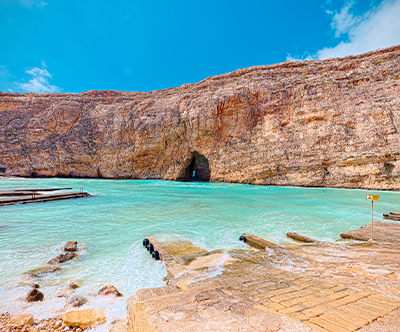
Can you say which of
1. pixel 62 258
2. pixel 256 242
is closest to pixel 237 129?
pixel 256 242

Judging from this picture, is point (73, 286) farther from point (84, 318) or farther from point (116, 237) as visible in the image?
point (116, 237)

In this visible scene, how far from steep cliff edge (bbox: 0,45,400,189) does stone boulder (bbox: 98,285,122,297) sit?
105ft

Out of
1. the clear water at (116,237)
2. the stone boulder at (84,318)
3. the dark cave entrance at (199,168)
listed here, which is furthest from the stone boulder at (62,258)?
the dark cave entrance at (199,168)

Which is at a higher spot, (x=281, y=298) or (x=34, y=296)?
(x=281, y=298)

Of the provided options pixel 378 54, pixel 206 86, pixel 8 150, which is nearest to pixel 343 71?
pixel 378 54

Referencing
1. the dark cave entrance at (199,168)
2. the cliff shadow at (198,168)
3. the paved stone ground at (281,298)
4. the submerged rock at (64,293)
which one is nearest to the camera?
the paved stone ground at (281,298)

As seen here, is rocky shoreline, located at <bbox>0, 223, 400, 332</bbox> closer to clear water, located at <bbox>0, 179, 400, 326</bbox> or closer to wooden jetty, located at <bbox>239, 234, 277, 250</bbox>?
clear water, located at <bbox>0, 179, 400, 326</bbox>

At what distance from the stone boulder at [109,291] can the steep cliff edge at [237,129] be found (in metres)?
32.1

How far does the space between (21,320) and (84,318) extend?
2.87 ft

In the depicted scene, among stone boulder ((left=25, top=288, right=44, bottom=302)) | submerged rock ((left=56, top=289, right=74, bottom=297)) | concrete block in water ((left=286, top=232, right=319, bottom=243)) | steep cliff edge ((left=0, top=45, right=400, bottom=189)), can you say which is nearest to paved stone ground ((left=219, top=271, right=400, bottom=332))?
submerged rock ((left=56, top=289, right=74, bottom=297))

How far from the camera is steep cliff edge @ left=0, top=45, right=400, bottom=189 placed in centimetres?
2920

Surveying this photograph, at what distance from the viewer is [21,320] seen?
118 inches

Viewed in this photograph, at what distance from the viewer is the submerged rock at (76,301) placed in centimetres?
354

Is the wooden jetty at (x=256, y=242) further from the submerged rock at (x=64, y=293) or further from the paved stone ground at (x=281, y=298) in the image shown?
the submerged rock at (x=64, y=293)
